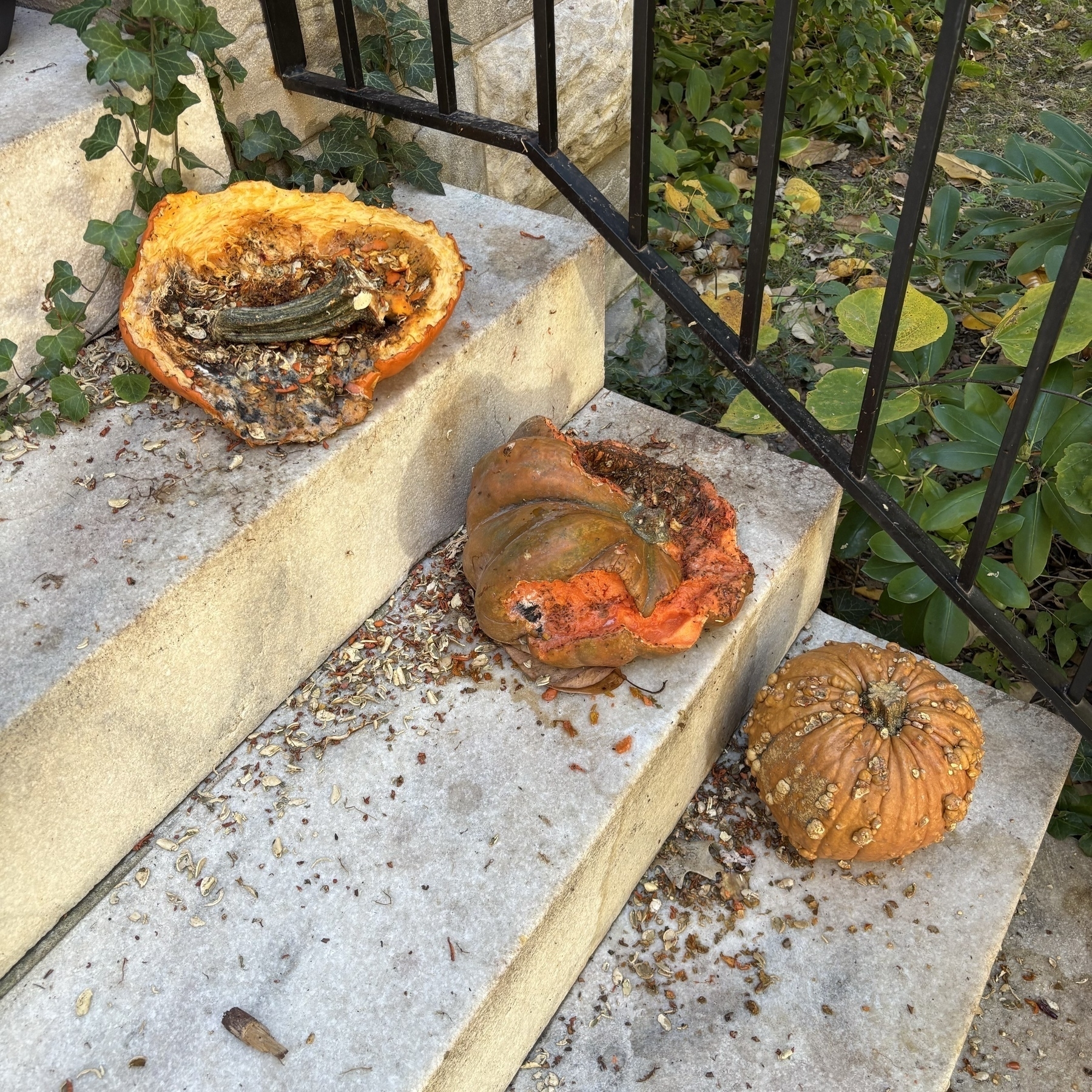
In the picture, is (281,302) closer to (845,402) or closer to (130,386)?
(130,386)

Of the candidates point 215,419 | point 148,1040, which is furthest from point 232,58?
point 148,1040

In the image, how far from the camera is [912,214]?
1419mm

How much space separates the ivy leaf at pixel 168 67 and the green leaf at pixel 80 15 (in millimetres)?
113

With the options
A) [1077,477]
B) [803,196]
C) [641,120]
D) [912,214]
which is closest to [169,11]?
[641,120]

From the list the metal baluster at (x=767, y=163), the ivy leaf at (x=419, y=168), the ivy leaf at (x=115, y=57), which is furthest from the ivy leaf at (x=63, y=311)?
the metal baluster at (x=767, y=163)

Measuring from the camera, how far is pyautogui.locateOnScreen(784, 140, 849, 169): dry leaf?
161 inches

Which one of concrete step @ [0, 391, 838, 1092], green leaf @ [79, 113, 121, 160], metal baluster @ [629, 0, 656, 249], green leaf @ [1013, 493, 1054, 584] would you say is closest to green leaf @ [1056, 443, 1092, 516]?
green leaf @ [1013, 493, 1054, 584]

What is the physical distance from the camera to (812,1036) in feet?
5.27

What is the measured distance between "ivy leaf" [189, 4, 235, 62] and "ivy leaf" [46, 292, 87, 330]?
480 millimetres

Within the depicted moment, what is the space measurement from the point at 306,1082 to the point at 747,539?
118cm

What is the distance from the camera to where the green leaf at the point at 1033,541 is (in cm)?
204

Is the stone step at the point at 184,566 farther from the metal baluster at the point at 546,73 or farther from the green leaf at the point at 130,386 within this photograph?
the metal baluster at the point at 546,73

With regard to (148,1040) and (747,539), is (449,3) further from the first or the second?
(148,1040)

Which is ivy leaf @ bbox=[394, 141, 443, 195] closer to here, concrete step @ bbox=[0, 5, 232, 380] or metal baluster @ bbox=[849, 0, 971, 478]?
concrete step @ bbox=[0, 5, 232, 380]
